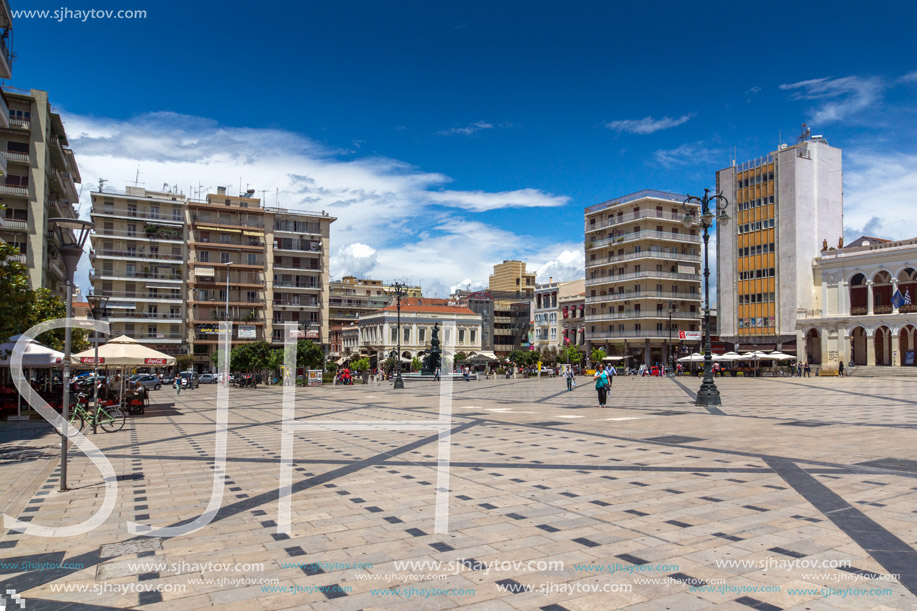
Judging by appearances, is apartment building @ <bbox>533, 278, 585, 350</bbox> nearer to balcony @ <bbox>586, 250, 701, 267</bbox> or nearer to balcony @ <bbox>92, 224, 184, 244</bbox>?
balcony @ <bbox>586, 250, 701, 267</bbox>

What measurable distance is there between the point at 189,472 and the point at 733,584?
8470 mm

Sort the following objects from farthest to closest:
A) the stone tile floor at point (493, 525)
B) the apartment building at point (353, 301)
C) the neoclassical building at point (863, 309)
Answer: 1. the apartment building at point (353, 301)
2. the neoclassical building at point (863, 309)
3. the stone tile floor at point (493, 525)

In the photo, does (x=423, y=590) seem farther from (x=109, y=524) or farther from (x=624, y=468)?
(x=624, y=468)

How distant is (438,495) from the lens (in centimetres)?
849

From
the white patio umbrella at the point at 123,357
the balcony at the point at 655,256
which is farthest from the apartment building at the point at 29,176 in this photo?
the balcony at the point at 655,256

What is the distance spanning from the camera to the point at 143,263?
64188mm

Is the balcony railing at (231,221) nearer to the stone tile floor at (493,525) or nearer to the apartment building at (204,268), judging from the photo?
the apartment building at (204,268)

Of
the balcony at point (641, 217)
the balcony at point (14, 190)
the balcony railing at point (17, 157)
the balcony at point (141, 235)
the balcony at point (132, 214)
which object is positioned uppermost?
the balcony at point (641, 217)

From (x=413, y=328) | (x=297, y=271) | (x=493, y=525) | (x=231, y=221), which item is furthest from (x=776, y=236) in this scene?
(x=493, y=525)

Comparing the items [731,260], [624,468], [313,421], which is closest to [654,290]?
[731,260]

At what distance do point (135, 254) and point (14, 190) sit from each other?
83.6 ft

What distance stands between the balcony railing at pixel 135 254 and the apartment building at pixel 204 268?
98 millimetres

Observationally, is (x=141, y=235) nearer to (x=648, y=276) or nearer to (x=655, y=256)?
(x=648, y=276)

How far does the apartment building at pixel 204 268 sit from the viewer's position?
6341 cm
